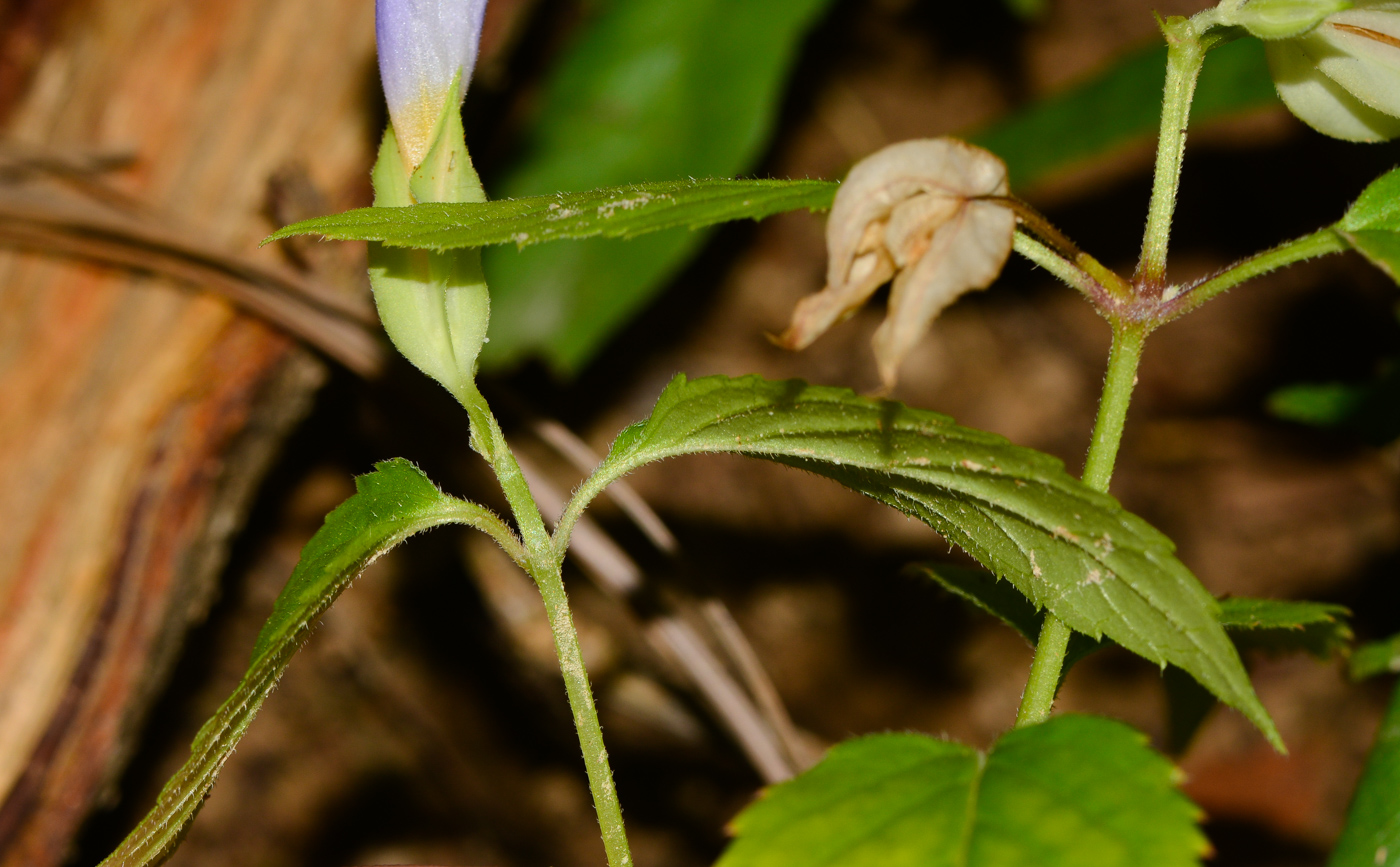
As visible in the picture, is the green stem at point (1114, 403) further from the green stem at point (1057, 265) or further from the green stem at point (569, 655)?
the green stem at point (569, 655)

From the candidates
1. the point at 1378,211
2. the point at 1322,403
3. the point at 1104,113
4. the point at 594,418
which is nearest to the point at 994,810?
the point at 1378,211

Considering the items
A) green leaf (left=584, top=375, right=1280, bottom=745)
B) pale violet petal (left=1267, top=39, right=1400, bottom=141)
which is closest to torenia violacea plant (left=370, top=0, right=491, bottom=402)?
green leaf (left=584, top=375, right=1280, bottom=745)

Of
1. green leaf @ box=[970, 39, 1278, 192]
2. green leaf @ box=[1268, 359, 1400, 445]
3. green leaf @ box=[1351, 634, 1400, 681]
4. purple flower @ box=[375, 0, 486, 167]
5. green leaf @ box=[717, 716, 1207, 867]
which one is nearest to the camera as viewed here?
green leaf @ box=[717, 716, 1207, 867]

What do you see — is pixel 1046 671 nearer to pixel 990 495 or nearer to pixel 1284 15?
pixel 990 495

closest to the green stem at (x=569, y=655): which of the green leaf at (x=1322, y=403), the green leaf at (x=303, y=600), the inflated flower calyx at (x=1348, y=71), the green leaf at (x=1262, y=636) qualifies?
the green leaf at (x=303, y=600)

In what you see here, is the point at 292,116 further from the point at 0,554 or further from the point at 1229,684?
the point at 1229,684

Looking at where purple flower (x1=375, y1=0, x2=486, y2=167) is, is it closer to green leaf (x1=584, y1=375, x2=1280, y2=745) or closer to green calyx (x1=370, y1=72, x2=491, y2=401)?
green calyx (x1=370, y1=72, x2=491, y2=401)
